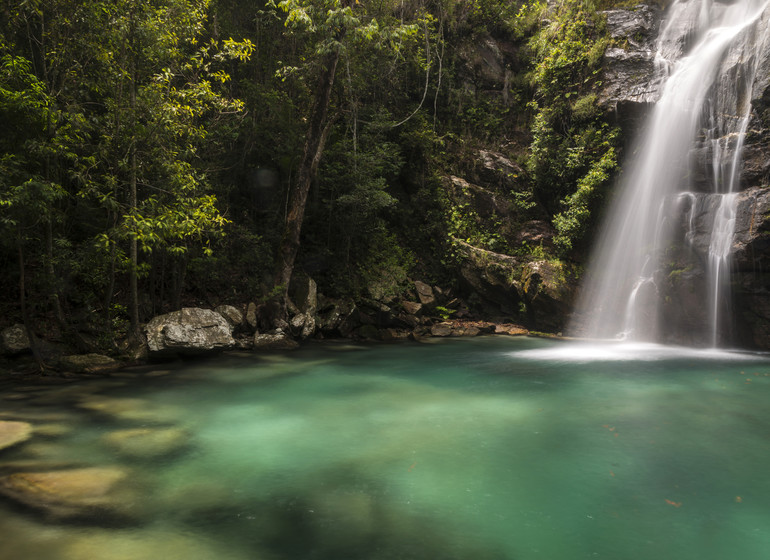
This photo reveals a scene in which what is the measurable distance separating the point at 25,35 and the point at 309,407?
28.4ft

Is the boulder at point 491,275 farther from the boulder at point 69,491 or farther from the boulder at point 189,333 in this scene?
the boulder at point 69,491

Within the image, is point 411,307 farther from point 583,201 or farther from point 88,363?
point 88,363

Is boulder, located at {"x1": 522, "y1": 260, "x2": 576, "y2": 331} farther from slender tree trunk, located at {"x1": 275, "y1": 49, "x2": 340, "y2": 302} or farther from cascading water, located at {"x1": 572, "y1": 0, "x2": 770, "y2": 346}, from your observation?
slender tree trunk, located at {"x1": 275, "y1": 49, "x2": 340, "y2": 302}

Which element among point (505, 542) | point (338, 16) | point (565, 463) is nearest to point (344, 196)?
point (338, 16)

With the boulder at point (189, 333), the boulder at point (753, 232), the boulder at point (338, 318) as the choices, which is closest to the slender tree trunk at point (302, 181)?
the boulder at point (338, 318)

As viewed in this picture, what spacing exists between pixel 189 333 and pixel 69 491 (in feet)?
20.9

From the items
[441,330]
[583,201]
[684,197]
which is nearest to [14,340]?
[441,330]

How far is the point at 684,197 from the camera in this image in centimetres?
1357

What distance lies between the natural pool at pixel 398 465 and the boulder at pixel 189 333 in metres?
0.88

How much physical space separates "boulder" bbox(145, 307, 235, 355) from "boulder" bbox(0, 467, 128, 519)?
5.59 m

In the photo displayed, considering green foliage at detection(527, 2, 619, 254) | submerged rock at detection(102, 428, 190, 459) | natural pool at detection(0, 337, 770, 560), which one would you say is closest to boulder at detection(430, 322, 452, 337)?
green foliage at detection(527, 2, 619, 254)

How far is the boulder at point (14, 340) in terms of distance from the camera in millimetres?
8303

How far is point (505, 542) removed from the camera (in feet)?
10.8

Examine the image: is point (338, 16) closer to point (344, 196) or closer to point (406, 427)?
point (344, 196)
